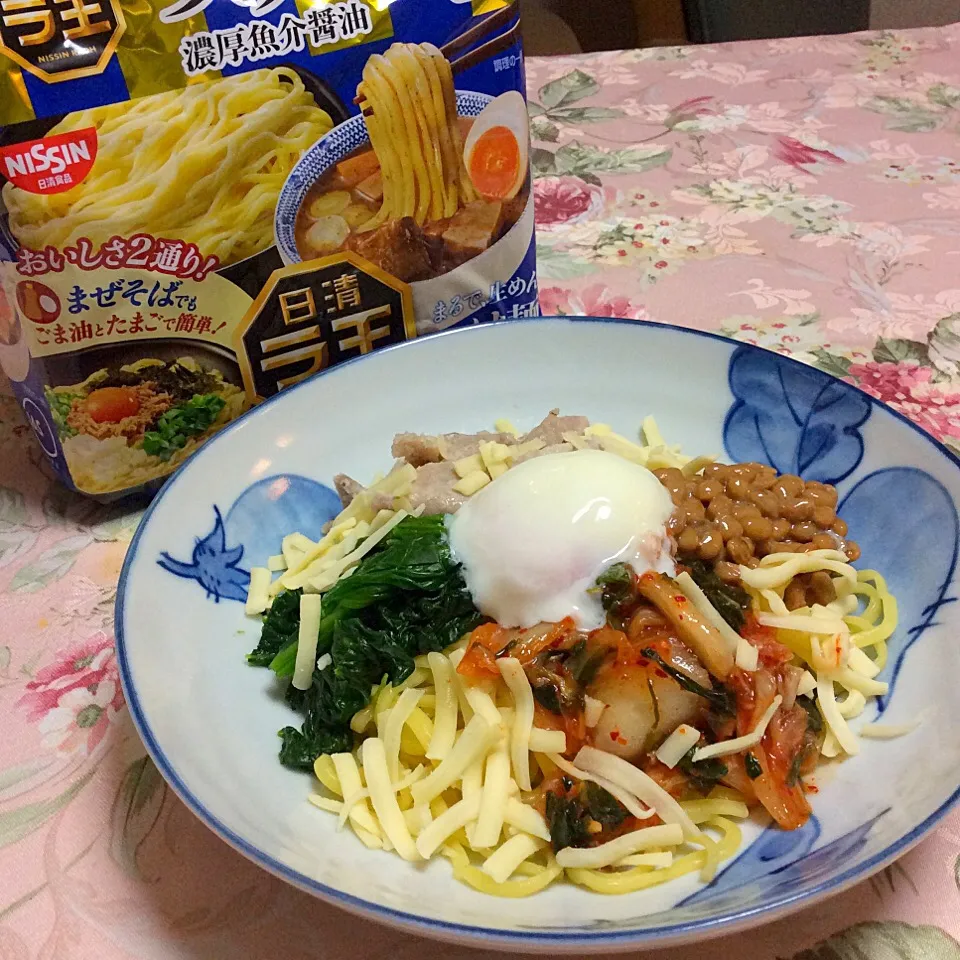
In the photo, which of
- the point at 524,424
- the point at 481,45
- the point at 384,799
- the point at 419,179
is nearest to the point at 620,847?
the point at 384,799

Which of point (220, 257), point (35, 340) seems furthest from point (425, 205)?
point (35, 340)

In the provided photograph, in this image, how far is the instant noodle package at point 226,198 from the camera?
78.1 inches

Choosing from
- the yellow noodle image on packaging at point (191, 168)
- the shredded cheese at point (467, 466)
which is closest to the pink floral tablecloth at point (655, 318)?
the yellow noodle image on packaging at point (191, 168)

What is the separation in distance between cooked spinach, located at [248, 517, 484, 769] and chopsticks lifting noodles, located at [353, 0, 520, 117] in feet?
3.67

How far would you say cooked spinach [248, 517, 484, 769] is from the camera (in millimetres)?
1846

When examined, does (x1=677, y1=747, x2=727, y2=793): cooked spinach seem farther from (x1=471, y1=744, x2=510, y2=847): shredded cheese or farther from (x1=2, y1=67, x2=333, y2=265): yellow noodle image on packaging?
(x1=2, y1=67, x2=333, y2=265): yellow noodle image on packaging

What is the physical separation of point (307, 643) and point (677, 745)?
770mm

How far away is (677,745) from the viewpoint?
1.67 metres

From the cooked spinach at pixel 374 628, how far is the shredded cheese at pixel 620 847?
50cm

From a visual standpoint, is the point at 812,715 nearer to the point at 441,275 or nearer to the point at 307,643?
the point at 307,643

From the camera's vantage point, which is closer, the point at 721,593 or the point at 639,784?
the point at 639,784

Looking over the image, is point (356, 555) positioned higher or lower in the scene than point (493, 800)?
higher

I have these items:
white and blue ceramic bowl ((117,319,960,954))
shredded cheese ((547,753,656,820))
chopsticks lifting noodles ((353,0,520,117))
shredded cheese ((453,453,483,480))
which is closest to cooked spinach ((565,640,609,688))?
shredded cheese ((547,753,656,820))

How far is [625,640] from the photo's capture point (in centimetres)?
177
